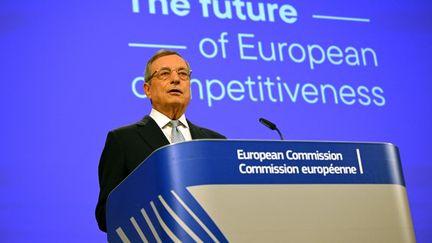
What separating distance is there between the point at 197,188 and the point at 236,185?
0.09 meters

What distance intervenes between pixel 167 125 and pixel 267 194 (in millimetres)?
789

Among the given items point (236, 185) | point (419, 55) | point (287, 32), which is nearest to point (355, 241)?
point (236, 185)

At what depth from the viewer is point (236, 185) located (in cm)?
165

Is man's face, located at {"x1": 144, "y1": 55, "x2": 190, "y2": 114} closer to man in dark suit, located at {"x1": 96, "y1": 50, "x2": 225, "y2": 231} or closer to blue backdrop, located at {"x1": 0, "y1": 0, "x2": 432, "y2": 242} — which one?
man in dark suit, located at {"x1": 96, "y1": 50, "x2": 225, "y2": 231}

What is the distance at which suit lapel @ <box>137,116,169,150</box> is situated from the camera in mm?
2309

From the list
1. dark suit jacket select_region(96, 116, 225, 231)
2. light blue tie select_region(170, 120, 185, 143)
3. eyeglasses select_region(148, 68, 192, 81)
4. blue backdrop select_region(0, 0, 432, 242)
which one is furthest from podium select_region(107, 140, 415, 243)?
blue backdrop select_region(0, 0, 432, 242)

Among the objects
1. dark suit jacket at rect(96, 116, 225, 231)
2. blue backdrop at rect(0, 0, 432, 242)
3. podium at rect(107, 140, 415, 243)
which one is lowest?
podium at rect(107, 140, 415, 243)

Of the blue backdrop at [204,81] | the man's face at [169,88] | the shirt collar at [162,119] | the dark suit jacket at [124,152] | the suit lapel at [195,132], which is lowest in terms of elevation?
the dark suit jacket at [124,152]

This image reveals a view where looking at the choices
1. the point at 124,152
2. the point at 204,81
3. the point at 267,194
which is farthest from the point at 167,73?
the point at 204,81

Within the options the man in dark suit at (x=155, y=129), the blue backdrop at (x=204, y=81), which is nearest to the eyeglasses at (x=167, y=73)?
the man in dark suit at (x=155, y=129)

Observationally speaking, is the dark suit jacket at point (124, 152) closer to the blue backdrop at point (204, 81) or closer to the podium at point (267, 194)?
the podium at point (267, 194)

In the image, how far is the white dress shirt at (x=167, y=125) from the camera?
93.7 inches

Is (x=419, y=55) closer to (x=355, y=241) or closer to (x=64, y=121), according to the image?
(x=64, y=121)

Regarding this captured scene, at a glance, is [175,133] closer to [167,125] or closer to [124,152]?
[167,125]
